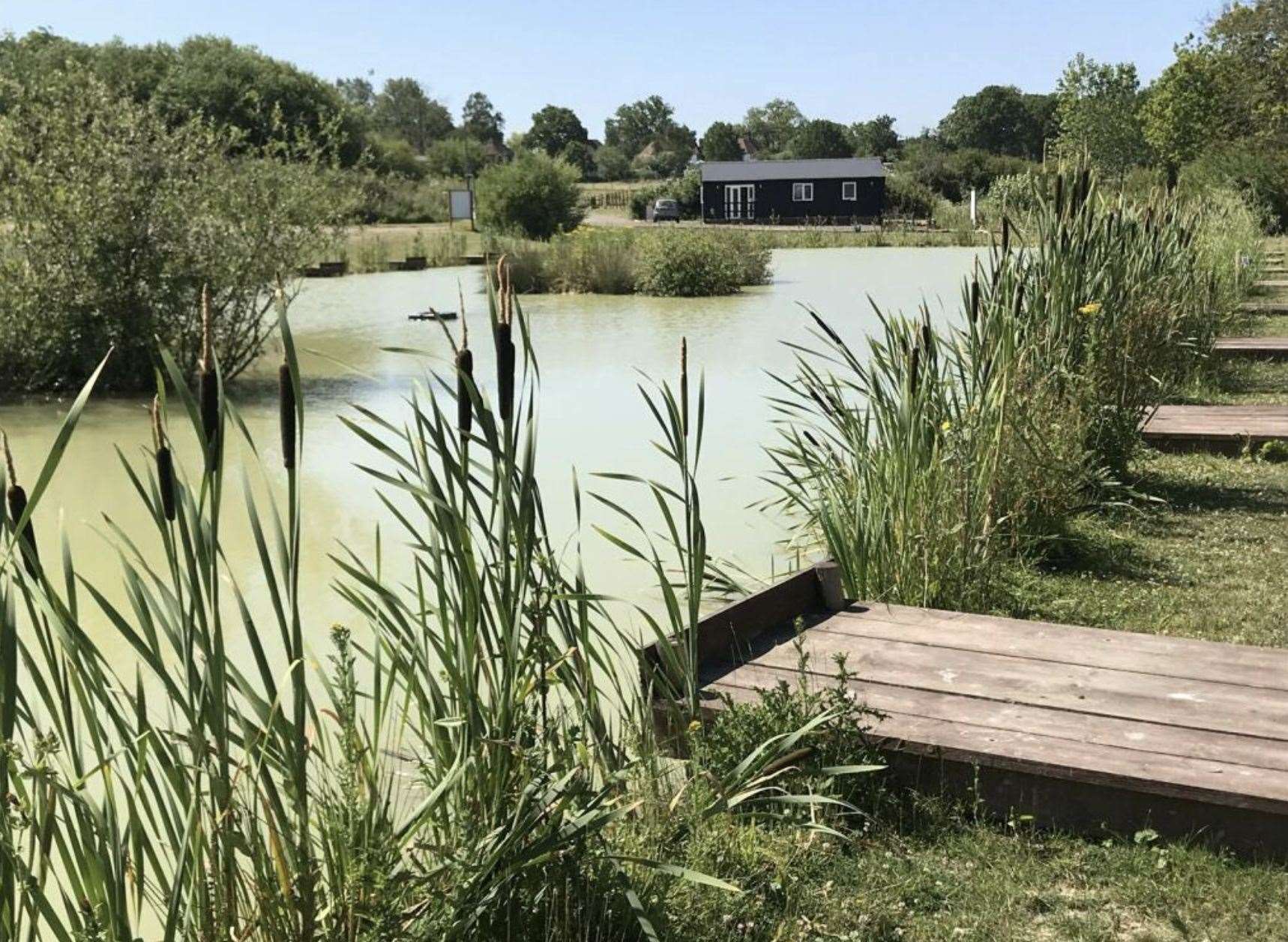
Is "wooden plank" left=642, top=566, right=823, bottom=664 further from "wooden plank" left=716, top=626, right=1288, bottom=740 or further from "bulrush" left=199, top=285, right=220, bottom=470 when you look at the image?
"bulrush" left=199, top=285, right=220, bottom=470

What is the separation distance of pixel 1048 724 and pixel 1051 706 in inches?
4.3

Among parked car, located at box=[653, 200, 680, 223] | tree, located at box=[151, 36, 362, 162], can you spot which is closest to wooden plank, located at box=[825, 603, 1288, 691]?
parked car, located at box=[653, 200, 680, 223]

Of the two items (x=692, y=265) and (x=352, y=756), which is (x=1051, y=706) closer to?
(x=352, y=756)

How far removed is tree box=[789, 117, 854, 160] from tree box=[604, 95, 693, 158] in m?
25.9

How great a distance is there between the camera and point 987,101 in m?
92.1

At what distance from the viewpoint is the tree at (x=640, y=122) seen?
352ft

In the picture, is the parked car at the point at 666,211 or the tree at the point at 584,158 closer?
the parked car at the point at 666,211

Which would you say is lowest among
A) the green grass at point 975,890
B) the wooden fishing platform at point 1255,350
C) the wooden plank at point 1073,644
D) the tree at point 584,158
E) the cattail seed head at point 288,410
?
the green grass at point 975,890

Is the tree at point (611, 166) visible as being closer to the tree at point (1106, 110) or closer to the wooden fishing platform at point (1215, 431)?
the tree at point (1106, 110)

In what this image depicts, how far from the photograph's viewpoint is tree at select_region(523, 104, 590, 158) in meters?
93.2

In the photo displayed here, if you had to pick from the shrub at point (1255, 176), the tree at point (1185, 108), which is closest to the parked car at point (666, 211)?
the tree at point (1185, 108)

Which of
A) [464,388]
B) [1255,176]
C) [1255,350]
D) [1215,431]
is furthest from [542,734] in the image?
[1255,176]

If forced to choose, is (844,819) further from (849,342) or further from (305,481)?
(849,342)

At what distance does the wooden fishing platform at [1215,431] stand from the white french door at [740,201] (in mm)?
44920
